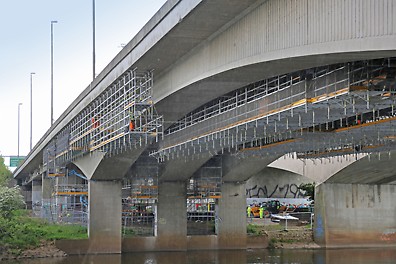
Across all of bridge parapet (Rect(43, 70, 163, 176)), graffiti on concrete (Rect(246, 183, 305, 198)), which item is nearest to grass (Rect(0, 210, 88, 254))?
bridge parapet (Rect(43, 70, 163, 176))

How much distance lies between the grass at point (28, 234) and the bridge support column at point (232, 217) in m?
9.07

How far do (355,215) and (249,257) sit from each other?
1078cm

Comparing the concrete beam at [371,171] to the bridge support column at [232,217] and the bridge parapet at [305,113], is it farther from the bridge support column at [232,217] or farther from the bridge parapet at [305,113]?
the bridge parapet at [305,113]

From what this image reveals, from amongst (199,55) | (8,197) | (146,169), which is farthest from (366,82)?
(8,197)

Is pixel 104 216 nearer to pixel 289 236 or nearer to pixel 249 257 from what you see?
pixel 249 257

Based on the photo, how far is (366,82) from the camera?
60.4ft

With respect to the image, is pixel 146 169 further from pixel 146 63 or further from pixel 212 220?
pixel 146 63

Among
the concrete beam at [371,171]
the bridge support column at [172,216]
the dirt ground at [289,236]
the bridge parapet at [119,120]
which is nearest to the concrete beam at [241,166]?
the bridge support column at [172,216]

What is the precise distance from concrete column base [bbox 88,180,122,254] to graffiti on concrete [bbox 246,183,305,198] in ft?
107

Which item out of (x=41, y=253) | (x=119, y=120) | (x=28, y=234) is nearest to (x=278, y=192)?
(x=28, y=234)

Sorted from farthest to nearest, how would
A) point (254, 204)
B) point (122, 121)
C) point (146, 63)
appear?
point (254, 204)
point (122, 121)
point (146, 63)

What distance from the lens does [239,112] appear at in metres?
26.6

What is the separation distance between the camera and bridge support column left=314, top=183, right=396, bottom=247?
2053 inches

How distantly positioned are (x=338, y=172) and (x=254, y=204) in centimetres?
2470
